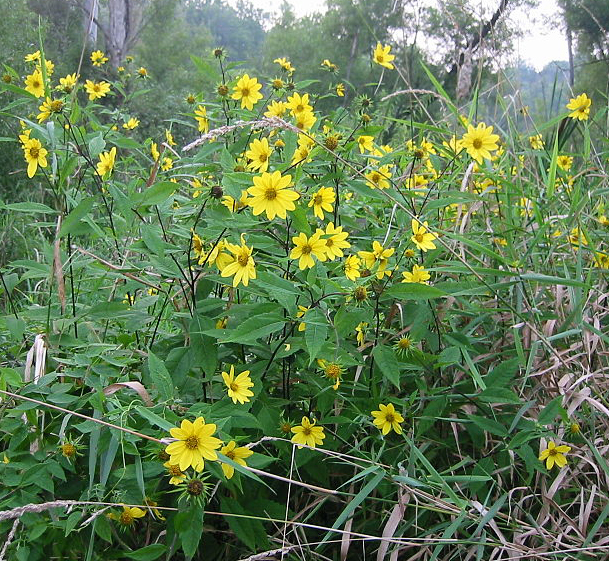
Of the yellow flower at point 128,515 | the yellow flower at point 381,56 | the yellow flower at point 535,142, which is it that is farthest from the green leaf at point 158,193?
the yellow flower at point 535,142

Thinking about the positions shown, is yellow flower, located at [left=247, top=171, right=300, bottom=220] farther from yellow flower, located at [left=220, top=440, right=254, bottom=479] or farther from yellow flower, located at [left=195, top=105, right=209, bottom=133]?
yellow flower, located at [left=195, top=105, right=209, bottom=133]

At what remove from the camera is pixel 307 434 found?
A: 118 centimetres

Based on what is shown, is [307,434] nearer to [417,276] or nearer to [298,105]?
[417,276]

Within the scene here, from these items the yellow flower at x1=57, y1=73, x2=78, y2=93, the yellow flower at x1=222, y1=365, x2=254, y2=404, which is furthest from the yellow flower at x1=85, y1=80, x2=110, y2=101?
the yellow flower at x1=222, y1=365, x2=254, y2=404

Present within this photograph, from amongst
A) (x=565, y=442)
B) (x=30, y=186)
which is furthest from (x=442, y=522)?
(x=30, y=186)

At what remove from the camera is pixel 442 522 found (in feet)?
3.99

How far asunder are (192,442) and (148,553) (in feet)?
0.88

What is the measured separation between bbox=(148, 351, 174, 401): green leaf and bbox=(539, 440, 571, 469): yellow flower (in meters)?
0.71

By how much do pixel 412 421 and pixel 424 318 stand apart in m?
0.21

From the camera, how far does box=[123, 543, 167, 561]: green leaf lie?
3.46 ft

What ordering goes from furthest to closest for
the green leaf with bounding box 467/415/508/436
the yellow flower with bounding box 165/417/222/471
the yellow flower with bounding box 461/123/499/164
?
the yellow flower with bounding box 461/123/499/164 → the green leaf with bounding box 467/415/508/436 → the yellow flower with bounding box 165/417/222/471

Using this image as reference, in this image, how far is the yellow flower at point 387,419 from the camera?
4.00 ft

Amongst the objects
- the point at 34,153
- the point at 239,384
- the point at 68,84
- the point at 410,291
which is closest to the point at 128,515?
the point at 239,384

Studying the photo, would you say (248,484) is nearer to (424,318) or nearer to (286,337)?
(286,337)
